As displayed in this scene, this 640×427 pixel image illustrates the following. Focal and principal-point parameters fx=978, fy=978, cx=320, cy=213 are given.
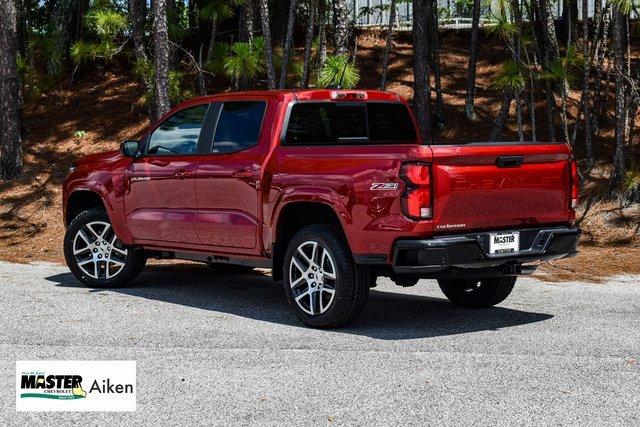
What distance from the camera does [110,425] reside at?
5391mm

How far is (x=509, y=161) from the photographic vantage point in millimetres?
7805

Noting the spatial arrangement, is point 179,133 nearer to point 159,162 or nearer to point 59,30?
Answer: point 159,162

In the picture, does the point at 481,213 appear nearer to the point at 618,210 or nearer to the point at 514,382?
the point at 514,382

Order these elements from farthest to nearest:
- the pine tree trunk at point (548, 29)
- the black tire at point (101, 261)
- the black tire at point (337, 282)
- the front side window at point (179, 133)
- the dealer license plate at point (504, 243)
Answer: the pine tree trunk at point (548, 29), the black tire at point (101, 261), the front side window at point (179, 133), the black tire at point (337, 282), the dealer license plate at point (504, 243)

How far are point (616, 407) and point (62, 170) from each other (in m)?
16.3

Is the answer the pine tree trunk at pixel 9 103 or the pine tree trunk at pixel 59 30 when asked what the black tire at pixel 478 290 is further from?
the pine tree trunk at pixel 59 30

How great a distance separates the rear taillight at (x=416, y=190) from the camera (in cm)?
741

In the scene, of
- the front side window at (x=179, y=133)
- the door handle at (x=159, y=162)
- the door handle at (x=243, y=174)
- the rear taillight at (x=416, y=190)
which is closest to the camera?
the rear taillight at (x=416, y=190)

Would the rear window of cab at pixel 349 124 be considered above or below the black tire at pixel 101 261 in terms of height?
above

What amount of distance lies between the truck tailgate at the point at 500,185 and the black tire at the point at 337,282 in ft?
2.66

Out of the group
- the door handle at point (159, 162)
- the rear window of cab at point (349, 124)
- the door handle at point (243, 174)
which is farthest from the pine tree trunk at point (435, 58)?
the door handle at point (243, 174)

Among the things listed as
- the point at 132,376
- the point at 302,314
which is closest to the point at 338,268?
the point at 302,314

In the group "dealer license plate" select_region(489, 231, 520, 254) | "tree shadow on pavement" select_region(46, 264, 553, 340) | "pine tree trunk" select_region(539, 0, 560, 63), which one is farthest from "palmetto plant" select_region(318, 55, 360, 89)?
"dealer license plate" select_region(489, 231, 520, 254)

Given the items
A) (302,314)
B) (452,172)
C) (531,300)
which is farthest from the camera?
(531,300)
